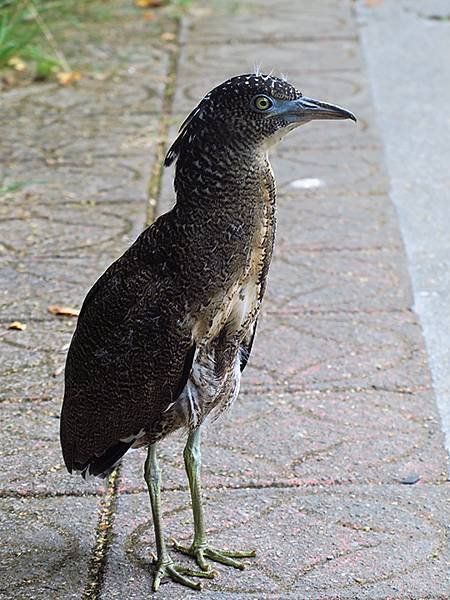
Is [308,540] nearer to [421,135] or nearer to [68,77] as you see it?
[421,135]

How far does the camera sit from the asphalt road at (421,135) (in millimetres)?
4973

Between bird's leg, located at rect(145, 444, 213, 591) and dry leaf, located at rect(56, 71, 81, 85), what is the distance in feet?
15.4

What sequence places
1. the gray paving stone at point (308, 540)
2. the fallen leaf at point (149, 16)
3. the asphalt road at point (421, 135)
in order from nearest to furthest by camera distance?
the gray paving stone at point (308, 540) < the asphalt road at point (421, 135) < the fallen leaf at point (149, 16)

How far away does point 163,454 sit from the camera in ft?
13.3

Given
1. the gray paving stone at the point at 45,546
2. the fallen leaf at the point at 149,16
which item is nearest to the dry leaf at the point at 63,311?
the gray paving stone at the point at 45,546

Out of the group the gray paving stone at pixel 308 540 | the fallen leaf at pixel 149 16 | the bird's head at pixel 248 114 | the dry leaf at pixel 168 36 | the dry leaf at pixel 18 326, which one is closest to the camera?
the bird's head at pixel 248 114

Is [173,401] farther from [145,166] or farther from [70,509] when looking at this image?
[145,166]

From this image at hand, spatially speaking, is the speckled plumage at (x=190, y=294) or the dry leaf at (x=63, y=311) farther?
the dry leaf at (x=63, y=311)

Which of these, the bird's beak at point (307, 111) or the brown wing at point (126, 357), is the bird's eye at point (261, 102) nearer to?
the bird's beak at point (307, 111)

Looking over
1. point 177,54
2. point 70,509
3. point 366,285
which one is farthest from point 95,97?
point 70,509

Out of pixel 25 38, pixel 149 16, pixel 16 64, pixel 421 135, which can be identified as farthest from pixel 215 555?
pixel 149 16

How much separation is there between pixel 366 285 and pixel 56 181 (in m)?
1.94

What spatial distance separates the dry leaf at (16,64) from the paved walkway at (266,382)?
545 mm

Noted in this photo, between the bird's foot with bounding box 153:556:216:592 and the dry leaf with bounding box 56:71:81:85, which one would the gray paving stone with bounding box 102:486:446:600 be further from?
the dry leaf with bounding box 56:71:81:85
